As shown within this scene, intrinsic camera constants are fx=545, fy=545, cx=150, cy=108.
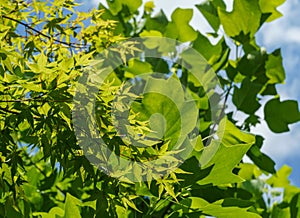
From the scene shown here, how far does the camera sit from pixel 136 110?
4.58 ft

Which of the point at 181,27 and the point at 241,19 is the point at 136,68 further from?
the point at 241,19

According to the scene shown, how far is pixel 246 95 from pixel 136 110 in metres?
0.65

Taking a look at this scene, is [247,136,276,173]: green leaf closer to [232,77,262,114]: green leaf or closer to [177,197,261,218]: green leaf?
[232,77,262,114]: green leaf

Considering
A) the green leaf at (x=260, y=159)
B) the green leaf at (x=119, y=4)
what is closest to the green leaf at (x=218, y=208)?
the green leaf at (x=260, y=159)

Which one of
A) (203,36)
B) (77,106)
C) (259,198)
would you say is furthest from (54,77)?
(259,198)

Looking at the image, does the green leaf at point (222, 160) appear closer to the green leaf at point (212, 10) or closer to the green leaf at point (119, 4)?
the green leaf at point (212, 10)

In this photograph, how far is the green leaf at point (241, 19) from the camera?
2.01 m

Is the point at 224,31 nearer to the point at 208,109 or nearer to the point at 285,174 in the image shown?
the point at 208,109

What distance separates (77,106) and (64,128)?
0.07 m

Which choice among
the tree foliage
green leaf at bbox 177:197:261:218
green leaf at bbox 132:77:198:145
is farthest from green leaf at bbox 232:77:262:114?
green leaf at bbox 177:197:261:218

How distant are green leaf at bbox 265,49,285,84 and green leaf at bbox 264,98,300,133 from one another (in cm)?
9

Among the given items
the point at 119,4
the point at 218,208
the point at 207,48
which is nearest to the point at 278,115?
the point at 207,48

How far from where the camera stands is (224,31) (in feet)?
6.90

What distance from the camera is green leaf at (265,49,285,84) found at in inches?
82.7
